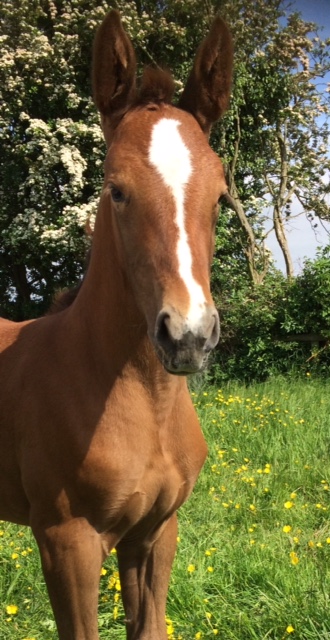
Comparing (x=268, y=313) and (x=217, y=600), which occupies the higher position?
(x=268, y=313)

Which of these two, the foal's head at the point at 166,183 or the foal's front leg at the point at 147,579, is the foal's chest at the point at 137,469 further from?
the foal's head at the point at 166,183

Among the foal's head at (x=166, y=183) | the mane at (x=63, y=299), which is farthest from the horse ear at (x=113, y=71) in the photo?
the mane at (x=63, y=299)

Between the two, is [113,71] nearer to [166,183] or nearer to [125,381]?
[166,183]

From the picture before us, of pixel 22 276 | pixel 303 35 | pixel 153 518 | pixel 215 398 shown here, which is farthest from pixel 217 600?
pixel 22 276

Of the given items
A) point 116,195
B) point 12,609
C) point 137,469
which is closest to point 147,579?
point 137,469

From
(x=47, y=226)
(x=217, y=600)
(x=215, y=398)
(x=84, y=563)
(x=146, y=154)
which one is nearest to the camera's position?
(x=146, y=154)

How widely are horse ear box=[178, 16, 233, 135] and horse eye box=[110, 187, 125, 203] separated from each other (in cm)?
51

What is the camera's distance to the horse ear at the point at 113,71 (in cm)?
193

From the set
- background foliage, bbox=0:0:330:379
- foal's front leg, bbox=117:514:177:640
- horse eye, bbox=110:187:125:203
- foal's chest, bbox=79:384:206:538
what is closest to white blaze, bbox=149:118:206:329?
horse eye, bbox=110:187:125:203

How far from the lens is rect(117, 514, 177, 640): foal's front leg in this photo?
7.07 ft

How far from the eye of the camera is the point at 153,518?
6.56 feet

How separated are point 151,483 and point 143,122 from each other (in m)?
1.15

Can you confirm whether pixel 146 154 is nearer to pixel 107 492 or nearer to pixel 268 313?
pixel 107 492

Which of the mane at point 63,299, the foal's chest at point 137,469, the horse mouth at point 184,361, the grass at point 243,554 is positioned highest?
the mane at point 63,299
